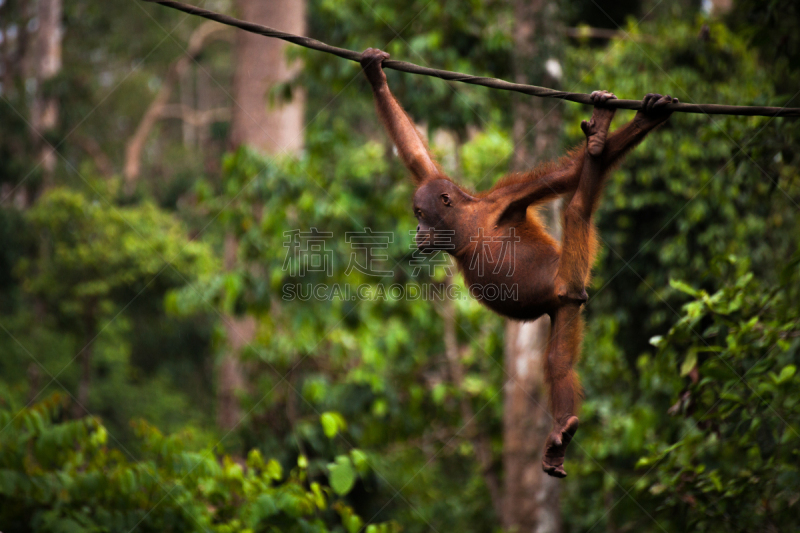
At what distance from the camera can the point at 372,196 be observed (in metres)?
7.89

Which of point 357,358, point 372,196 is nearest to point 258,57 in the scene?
point 372,196

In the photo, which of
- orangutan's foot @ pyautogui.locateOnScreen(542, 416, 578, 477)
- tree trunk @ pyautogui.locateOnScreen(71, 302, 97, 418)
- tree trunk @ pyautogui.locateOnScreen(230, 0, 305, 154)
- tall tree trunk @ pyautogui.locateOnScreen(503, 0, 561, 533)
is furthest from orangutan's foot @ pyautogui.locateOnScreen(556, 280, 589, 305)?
tree trunk @ pyautogui.locateOnScreen(71, 302, 97, 418)

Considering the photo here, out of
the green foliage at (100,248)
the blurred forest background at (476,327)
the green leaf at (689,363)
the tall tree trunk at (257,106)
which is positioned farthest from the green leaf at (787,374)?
the green foliage at (100,248)

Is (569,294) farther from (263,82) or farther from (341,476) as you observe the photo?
(263,82)

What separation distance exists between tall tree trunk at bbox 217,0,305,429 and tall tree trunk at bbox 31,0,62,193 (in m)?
8.90

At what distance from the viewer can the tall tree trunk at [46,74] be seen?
56.6 feet

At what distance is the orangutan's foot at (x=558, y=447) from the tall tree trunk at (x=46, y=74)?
17.0 metres

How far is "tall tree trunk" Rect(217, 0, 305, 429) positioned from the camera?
10.0 m

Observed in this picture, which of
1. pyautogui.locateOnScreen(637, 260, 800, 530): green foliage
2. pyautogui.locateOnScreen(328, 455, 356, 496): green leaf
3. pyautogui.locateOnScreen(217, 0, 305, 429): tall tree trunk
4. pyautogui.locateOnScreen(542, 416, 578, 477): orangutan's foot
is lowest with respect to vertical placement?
pyautogui.locateOnScreen(328, 455, 356, 496): green leaf

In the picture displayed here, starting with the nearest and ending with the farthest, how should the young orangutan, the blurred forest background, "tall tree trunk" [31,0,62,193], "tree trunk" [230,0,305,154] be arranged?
the young orangutan
the blurred forest background
"tree trunk" [230,0,305,154]
"tall tree trunk" [31,0,62,193]

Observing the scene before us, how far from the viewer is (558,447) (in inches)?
123

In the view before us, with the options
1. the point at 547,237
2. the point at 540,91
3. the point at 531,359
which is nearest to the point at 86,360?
the point at 531,359

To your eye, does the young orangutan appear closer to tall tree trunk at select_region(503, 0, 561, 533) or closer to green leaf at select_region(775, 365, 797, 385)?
green leaf at select_region(775, 365, 797, 385)

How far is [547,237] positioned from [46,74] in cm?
1852
